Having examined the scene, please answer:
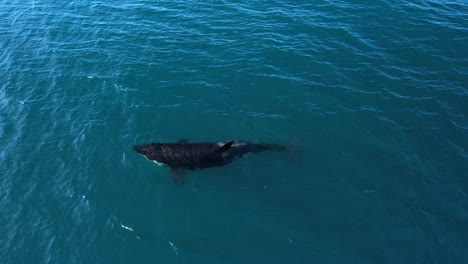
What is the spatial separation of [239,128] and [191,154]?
841cm

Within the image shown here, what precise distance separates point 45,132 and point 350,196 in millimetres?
39908

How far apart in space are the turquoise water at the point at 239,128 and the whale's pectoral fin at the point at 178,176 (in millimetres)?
736

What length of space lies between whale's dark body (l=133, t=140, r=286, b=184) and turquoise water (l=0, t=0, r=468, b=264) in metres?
1.27

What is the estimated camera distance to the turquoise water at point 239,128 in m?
41.2

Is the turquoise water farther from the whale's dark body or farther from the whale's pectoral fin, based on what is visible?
the whale's dark body

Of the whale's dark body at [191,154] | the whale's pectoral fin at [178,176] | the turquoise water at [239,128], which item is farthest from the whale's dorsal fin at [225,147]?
the whale's pectoral fin at [178,176]

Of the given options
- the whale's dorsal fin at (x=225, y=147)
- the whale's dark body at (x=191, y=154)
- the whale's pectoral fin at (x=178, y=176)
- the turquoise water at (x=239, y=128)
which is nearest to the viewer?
the turquoise water at (x=239, y=128)

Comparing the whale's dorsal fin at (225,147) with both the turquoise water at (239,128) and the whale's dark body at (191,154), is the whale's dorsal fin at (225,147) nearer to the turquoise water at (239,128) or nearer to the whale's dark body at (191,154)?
the whale's dark body at (191,154)

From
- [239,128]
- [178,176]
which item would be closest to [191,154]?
[178,176]

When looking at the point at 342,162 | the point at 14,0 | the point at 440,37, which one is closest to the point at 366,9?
the point at 440,37

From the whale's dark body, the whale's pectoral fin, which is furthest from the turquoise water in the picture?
the whale's dark body

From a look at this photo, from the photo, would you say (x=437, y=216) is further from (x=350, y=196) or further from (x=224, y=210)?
(x=224, y=210)

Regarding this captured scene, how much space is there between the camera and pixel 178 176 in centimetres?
4662

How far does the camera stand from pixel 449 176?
46562 mm
